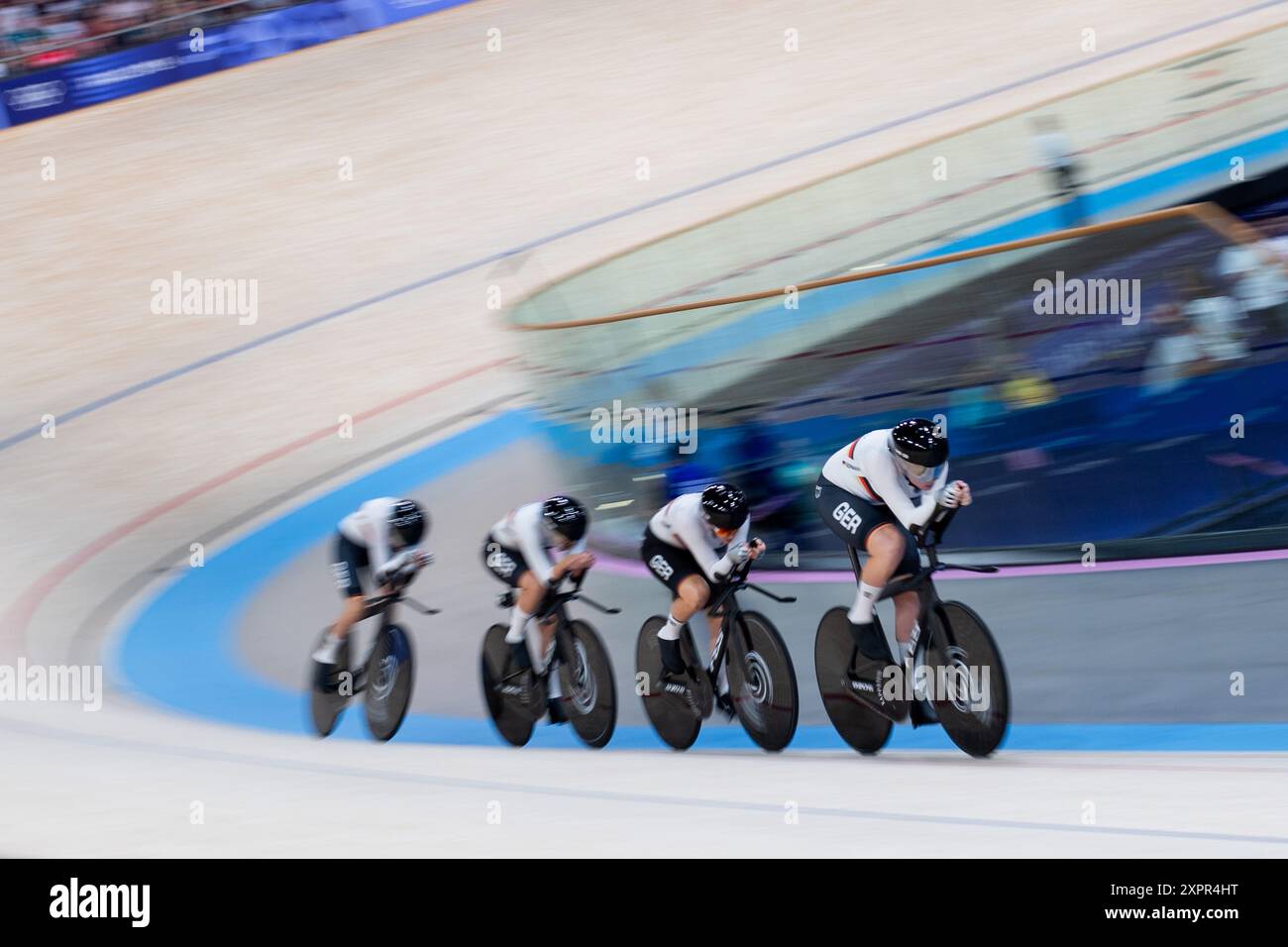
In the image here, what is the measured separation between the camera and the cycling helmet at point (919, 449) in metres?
3.93

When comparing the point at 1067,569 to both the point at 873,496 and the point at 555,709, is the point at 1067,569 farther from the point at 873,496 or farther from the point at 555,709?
the point at 555,709

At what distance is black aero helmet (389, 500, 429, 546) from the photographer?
A: 4.72 metres

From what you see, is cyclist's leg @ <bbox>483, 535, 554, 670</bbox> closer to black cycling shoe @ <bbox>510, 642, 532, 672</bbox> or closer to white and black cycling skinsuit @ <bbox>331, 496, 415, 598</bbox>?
black cycling shoe @ <bbox>510, 642, 532, 672</bbox>

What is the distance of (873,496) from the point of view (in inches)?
163

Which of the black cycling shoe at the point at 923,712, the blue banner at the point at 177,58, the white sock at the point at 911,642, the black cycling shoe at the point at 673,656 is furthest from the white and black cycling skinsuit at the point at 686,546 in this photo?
the blue banner at the point at 177,58

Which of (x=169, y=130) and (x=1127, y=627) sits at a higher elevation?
(x=169, y=130)

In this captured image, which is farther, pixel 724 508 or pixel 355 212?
pixel 355 212

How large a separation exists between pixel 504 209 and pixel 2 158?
4.29m

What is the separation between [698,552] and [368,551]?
4.02ft

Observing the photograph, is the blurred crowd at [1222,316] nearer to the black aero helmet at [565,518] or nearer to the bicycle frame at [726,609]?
the bicycle frame at [726,609]

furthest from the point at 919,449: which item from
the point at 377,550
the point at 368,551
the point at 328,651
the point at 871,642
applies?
the point at 328,651

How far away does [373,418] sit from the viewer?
9.09 metres
